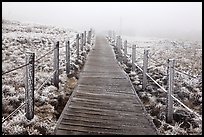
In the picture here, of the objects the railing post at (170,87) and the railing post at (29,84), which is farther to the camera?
Answer: the railing post at (170,87)

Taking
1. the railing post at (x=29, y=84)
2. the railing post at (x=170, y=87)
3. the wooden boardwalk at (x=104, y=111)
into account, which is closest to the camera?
the wooden boardwalk at (x=104, y=111)

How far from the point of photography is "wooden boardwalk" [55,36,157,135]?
5.89 meters

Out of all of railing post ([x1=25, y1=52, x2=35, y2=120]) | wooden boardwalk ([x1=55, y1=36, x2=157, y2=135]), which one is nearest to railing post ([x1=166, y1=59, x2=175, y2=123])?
wooden boardwalk ([x1=55, y1=36, x2=157, y2=135])

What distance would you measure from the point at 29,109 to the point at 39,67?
8133 mm

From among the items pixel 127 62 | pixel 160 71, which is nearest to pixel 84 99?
pixel 160 71

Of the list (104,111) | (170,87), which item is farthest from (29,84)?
(170,87)

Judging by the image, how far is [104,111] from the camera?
22.6 feet

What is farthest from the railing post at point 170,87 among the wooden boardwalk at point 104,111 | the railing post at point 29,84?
the railing post at point 29,84

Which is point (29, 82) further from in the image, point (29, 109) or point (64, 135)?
point (64, 135)

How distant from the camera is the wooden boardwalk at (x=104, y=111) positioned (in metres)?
5.89

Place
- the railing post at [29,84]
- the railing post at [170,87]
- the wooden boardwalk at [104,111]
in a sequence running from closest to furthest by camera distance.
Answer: the wooden boardwalk at [104,111], the railing post at [29,84], the railing post at [170,87]

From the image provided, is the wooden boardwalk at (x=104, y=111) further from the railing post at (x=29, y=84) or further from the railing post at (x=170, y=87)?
the railing post at (x=29, y=84)

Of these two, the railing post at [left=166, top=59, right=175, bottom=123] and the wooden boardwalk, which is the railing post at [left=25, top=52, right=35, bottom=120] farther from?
the railing post at [left=166, top=59, right=175, bottom=123]

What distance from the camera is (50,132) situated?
5680mm
